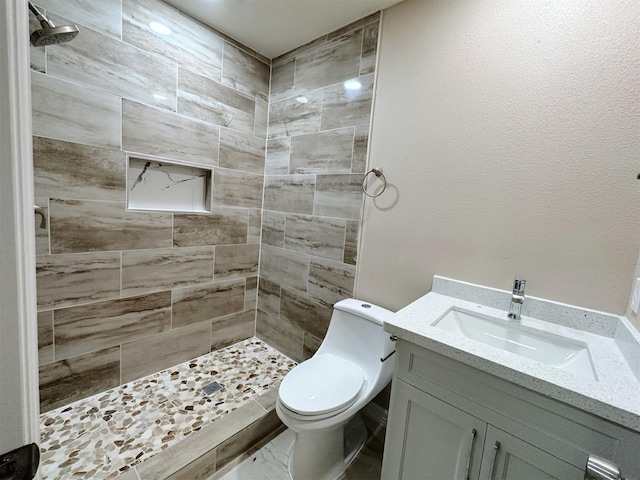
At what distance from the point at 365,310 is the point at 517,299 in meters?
0.76

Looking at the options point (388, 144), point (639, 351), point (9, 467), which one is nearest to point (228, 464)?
point (9, 467)

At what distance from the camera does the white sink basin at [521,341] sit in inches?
40.4

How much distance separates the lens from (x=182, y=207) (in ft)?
6.64

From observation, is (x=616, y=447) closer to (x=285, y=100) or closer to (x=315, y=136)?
(x=315, y=136)

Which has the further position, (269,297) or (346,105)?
(269,297)

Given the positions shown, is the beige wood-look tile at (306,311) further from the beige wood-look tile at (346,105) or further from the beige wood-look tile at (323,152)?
the beige wood-look tile at (346,105)

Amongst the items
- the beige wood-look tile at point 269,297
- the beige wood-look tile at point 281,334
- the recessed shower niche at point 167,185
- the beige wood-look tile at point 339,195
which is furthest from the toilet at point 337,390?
the recessed shower niche at point 167,185

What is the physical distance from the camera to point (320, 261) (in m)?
2.05

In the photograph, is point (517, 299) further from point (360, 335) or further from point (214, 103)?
point (214, 103)

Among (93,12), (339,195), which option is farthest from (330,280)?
(93,12)

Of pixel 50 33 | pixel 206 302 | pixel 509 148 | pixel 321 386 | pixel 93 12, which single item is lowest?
pixel 321 386

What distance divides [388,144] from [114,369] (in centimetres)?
220

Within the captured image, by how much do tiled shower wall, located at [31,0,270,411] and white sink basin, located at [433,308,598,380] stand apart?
1.70 meters

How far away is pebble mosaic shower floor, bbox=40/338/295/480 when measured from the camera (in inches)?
52.2
